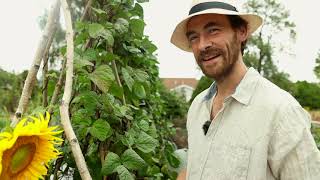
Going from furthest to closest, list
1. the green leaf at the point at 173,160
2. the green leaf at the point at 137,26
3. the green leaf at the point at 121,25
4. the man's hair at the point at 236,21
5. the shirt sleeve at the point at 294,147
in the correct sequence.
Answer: the green leaf at the point at 173,160, the green leaf at the point at 137,26, the green leaf at the point at 121,25, the man's hair at the point at 236,21, the shirt sleeve at the point at 294,147

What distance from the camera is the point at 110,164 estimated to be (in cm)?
179

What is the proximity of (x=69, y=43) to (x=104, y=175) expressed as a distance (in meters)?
0.66

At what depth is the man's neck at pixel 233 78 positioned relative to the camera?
71.1 inches

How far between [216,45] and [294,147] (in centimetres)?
49

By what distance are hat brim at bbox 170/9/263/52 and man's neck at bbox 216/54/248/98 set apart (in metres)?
0.19

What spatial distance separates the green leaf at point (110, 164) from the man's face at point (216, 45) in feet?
1.70

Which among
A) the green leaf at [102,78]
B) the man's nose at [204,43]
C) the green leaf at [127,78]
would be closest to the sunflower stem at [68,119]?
the green leaf at [102,78]

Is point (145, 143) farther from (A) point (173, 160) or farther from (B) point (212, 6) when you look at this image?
(A) point (173, 160)

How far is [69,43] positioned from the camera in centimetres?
145

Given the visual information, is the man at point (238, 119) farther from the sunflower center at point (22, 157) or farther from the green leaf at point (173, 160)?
the green leaf at point (173, 160)

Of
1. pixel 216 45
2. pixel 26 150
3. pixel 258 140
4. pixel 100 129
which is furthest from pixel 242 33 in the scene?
pixel 26 150

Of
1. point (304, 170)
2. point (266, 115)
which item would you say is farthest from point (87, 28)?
point (304, 170)

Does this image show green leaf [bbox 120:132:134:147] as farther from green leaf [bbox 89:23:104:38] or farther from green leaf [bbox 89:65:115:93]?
green leaf [bbox 89:23:104:38]

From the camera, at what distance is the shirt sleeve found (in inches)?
59.7
